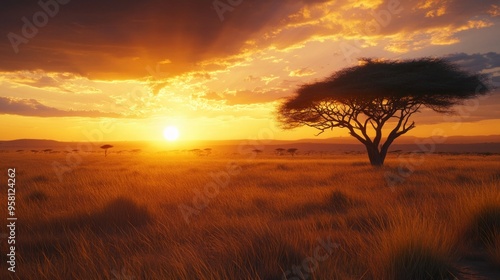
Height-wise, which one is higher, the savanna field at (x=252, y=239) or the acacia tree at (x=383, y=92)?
the acacia tree at (x=383, y=92)

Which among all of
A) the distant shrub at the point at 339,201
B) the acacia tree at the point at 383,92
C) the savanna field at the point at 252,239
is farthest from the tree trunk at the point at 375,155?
the distant shrub at the point at 339,201

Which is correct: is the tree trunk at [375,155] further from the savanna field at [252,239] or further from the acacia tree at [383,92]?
the savanna field at [252,239]

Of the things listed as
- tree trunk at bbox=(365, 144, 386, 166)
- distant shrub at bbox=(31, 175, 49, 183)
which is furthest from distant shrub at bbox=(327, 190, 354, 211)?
tree trunk at bbox=(365, 144, 386, 166)

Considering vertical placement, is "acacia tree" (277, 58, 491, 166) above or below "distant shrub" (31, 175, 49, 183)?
above

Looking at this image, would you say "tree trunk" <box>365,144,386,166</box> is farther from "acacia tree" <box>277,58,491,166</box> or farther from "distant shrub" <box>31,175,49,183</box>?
"distant shrub" <box>31,175,49,183</box>

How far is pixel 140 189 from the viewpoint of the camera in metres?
10.6

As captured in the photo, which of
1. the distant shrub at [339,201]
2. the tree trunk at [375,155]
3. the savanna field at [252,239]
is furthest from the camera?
the tree trunk at [375,155]

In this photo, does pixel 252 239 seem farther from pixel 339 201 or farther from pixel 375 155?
pixel 375 155

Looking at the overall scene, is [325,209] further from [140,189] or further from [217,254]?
[140,189]

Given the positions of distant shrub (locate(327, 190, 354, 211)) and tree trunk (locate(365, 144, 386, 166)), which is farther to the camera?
tree trunk (locate(365, 144, 386, 166))

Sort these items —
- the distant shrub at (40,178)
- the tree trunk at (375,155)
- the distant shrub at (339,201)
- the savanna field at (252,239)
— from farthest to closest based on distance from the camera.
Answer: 1. the tree trunk at (375,155)
2. the distant shrub at (40,178)
3. the distant shrub at (339,201)
4. the savanna field at (252,239)

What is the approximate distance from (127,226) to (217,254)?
9.18ft

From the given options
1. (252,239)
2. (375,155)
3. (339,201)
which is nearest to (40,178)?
(339,201)

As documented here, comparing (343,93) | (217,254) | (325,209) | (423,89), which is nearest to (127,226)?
(217,254)
